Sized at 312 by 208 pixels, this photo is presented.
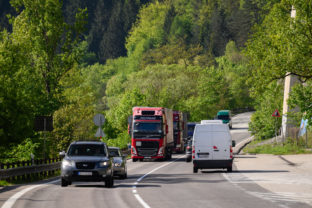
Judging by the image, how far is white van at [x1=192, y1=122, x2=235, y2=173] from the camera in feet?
101

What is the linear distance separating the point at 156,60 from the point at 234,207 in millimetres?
159722

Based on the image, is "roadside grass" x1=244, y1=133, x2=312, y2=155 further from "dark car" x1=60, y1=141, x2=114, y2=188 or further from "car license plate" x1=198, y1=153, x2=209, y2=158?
"dark car" x1=60, y1=141, x2=114, y2=188

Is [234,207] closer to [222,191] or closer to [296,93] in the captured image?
[222,191]

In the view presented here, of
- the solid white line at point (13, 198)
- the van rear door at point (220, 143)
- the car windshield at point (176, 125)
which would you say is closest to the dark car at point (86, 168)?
the solid white line at point (13, 198)

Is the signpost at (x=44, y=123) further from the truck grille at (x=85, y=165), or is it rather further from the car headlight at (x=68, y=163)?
the truck grille at (x=85, y=165)

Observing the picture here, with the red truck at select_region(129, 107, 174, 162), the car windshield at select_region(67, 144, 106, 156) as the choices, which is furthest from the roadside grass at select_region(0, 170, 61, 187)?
the red truck at select_region(129, 107, 174, 162)

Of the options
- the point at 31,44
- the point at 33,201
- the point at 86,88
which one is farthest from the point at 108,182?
the point at 86,88

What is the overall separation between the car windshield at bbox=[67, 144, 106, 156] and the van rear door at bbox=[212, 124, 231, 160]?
787 cm

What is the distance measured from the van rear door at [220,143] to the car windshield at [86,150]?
787 cm

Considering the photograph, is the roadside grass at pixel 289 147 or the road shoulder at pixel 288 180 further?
the roadside grass at pixel 289 147

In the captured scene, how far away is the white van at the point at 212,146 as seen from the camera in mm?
30812

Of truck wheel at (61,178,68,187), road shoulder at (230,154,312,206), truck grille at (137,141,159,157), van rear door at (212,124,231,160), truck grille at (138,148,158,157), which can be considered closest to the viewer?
road shoulder at (230,154,312,206)

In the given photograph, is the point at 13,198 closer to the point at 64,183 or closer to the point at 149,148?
the point at 64,183

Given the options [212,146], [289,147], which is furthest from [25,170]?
[289,147]
